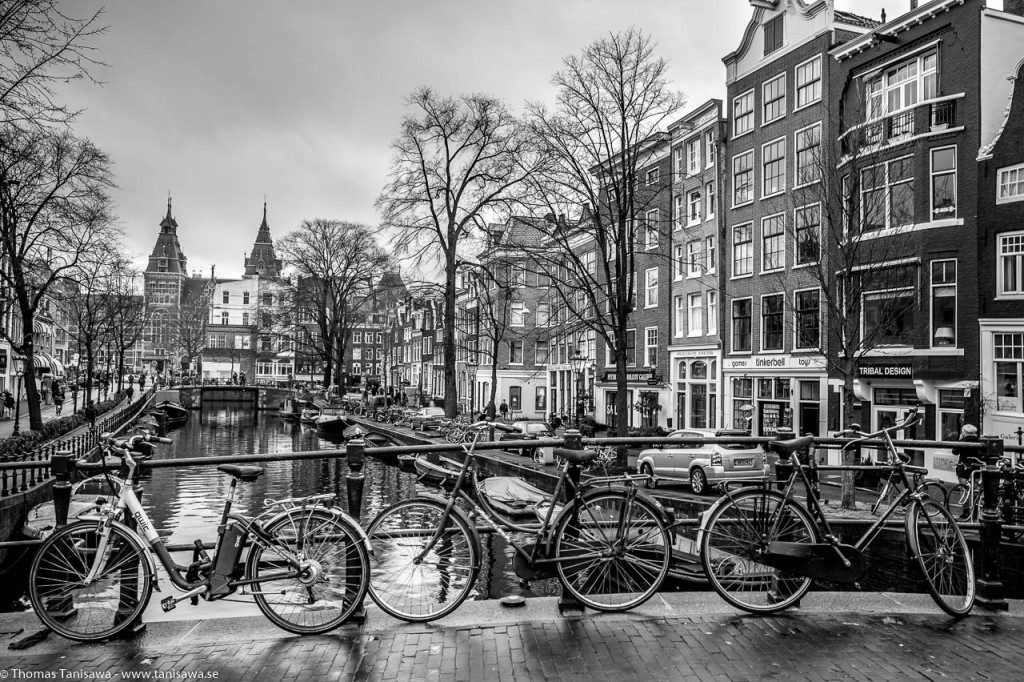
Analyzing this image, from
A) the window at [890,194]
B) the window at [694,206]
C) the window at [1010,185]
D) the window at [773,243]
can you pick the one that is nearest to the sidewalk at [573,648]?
the window at [890,194]

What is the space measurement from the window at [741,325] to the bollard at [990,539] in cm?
2788

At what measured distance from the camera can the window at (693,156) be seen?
119ft

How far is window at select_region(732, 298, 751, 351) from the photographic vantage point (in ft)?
108

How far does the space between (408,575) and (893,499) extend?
3574 millimetres

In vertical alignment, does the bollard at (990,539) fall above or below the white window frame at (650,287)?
below

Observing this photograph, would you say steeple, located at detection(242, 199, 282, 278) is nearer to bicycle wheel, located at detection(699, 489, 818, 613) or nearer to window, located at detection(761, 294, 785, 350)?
window, located at detection(761, 294, 785, 350)

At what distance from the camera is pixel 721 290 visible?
34219mm

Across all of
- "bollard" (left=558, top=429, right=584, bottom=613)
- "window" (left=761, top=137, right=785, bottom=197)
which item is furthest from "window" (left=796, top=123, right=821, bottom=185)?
"bollard" (left=558, top=429, right=584, bottom=613)

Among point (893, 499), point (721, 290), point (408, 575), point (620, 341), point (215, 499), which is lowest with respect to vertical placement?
point (215, 499)

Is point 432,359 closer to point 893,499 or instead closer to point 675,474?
point 675,474

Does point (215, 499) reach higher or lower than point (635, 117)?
Result: lower

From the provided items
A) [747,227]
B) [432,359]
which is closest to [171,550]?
[747,227]

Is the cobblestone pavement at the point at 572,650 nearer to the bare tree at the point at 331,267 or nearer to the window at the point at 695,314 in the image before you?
the window at the point at 695,314

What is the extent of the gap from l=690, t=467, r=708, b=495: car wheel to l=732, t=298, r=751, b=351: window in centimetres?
1372
